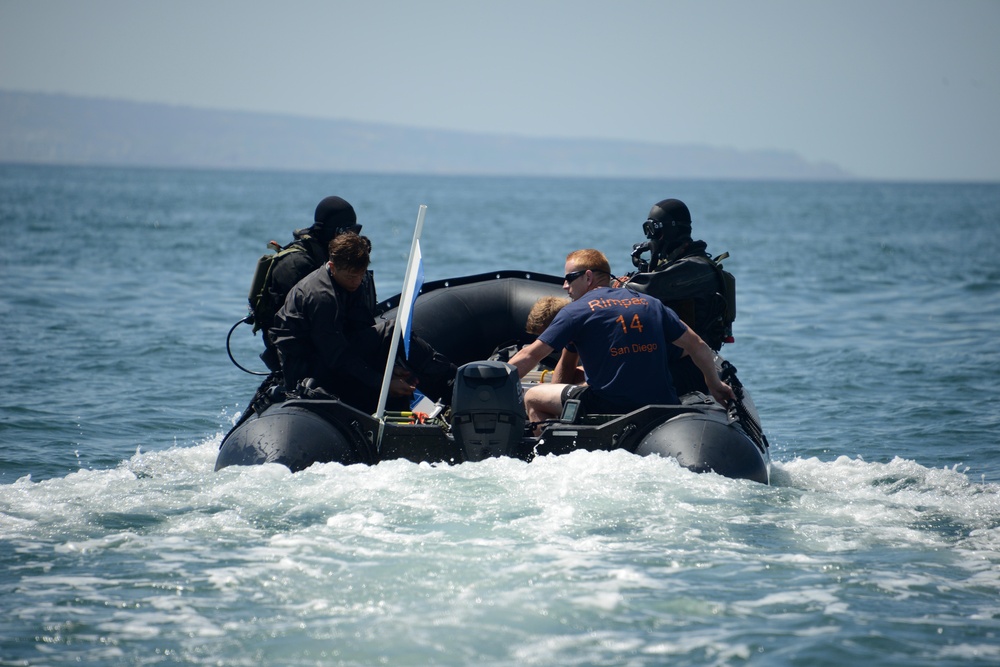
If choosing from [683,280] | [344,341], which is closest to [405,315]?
[344,341]

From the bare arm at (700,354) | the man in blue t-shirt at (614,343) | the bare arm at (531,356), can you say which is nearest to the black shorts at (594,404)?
the man in blue t-shirt at (614,343)

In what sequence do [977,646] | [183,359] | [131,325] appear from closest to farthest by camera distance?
[977,646] < [183,359] < [131,325]

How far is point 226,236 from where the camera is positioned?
116 feet

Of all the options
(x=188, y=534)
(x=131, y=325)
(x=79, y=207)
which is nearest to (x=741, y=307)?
(x=131, y=325)

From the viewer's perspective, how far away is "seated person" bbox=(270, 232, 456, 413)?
6074 millimetres

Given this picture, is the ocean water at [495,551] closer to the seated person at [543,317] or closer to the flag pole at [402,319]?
the flag pole at [402,319]

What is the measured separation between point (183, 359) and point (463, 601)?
882 centimetres

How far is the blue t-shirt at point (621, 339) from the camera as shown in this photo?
5.91 meters

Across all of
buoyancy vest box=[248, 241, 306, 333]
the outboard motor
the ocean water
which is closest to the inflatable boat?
the outboard motor

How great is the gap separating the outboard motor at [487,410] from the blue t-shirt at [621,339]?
365mm

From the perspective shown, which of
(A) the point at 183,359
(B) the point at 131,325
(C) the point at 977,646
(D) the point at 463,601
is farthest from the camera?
(B) the point at 131,325

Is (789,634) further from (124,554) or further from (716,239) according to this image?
(716,239)

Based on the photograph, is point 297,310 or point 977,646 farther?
point 297,310

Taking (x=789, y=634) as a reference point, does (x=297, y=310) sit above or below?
above
